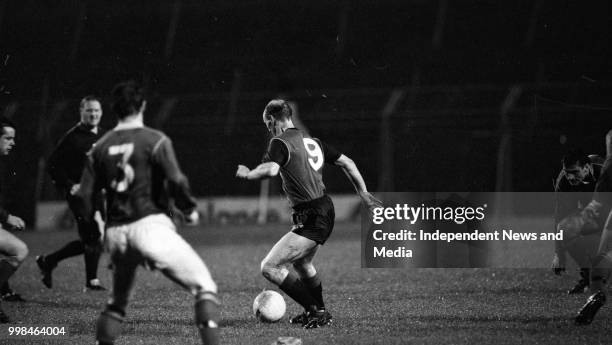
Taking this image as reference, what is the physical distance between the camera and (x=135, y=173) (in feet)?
18.5

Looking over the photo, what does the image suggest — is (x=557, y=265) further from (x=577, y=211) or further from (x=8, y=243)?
(x=8, y=243)

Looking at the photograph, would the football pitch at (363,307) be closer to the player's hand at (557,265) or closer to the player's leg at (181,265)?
the player's hand at (557,265)

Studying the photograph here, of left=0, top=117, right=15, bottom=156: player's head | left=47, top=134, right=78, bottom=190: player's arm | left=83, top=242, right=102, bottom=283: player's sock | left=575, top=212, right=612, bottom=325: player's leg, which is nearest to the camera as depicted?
left=575, top=212, right=612, bottom=325: player's leg

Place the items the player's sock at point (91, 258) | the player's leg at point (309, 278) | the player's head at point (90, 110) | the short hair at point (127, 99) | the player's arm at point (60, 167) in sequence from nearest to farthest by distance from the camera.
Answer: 1. the short hair at point (127, 99)
2. the player's leg at point (309, 278)
3. the player's arm at point (60, 167)
4. the player's head at point (90, 110)
5. the player's sock at point (91, 258)

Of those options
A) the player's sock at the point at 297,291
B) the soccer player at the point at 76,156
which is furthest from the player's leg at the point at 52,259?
the player's sock at the point at 297,291

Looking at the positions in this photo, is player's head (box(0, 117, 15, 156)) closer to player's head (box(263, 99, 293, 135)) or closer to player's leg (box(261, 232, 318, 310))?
player's head (box(263, 99, 293, 135))

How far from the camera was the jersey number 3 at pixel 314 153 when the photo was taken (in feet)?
25.1

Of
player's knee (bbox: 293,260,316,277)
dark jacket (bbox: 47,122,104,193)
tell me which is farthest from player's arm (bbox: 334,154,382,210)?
dark jacket (bbox: 47,122,104,193)

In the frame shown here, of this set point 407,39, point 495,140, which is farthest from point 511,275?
point 407,39

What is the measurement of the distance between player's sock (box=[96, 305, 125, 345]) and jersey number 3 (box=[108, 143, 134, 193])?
88cm

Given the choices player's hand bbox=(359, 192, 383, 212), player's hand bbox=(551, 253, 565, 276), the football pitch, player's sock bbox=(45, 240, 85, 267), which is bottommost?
the football pitch

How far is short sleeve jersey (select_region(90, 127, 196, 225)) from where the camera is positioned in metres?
5.61

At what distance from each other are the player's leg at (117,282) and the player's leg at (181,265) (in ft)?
0.34

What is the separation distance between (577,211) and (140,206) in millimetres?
6908
